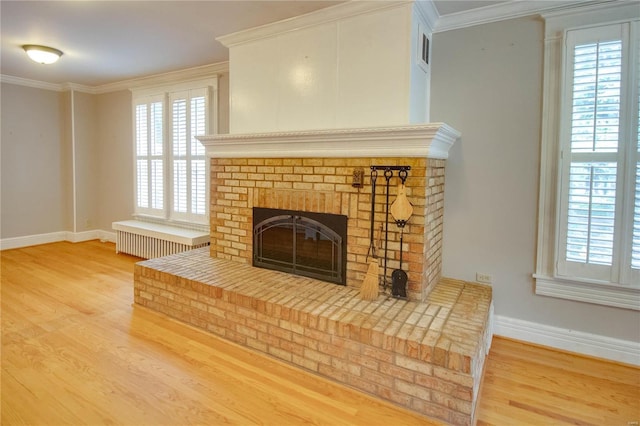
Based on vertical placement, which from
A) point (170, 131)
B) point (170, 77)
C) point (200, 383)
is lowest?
point (200, 383)

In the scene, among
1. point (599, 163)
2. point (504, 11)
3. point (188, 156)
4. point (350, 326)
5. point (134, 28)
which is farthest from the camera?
point (188, 156)

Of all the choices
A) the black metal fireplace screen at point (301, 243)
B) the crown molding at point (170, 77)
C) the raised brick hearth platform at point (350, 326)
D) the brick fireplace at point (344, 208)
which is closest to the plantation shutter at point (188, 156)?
the crown molding at point (170, 77)

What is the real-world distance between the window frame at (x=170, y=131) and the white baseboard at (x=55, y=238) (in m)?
1.08

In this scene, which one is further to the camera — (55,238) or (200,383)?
(55,238)

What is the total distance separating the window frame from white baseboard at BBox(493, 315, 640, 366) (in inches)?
142

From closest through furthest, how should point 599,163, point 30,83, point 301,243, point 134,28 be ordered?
1. point 599,163
2. point 301,243
3. point 134,28
4. point 30,83

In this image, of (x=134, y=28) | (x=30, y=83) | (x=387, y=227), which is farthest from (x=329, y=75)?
(x=30, y=83)

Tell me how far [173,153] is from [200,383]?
3624mm

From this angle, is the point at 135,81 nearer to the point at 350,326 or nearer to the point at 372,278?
the point at 372,278

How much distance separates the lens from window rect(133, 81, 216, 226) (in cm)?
474

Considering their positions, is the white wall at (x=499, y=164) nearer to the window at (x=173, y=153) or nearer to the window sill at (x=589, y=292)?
the window sill at (x=589, y=292)

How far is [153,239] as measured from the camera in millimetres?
4898

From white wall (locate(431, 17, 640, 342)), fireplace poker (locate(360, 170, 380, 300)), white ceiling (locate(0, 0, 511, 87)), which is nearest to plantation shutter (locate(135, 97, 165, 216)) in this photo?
white ceiling (locate(0, 0, 511, 87))

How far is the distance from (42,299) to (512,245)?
172 inches
